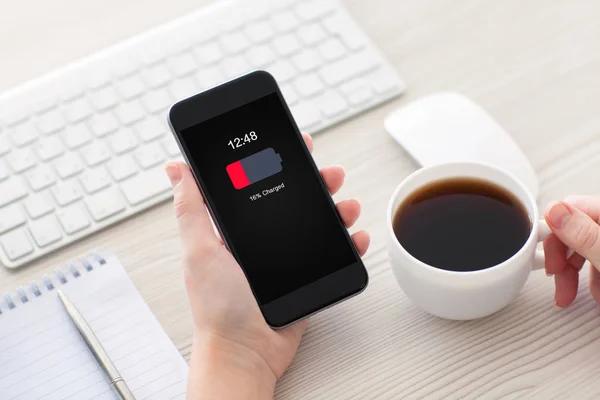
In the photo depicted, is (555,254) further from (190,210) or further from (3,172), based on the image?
(3,172)

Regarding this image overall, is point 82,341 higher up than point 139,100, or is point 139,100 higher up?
point 139,100

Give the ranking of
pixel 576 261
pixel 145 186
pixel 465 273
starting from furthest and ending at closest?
pixel 145 186 < pixel 576 261 < pixel 465 273

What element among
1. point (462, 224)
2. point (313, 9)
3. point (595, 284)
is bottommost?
point (595, 284)

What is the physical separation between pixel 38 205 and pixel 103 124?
0.12 metres

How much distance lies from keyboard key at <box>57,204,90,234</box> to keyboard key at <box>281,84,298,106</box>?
9.8 inches

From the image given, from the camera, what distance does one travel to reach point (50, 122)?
88 centimetres

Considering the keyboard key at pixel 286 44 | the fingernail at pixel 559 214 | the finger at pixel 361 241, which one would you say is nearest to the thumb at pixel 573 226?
the fingernail at pixel 559 214

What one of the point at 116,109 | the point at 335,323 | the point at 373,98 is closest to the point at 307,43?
the point at 373,98

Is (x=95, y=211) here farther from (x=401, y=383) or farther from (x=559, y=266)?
(x=559, y=266)

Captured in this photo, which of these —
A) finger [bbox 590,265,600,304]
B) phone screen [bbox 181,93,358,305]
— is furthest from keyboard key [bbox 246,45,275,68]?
finger [bbox 590,265,600,304]

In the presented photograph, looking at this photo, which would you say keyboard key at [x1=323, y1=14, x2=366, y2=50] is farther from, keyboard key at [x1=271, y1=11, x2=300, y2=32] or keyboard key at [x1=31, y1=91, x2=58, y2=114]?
keyboard key at [x1=31, y1=91, x2=58, y2=114]

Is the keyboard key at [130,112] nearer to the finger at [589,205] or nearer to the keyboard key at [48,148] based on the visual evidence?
the keyboard key at [48,148]

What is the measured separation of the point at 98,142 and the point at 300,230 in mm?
290

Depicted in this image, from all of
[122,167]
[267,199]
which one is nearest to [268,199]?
[267,199]
